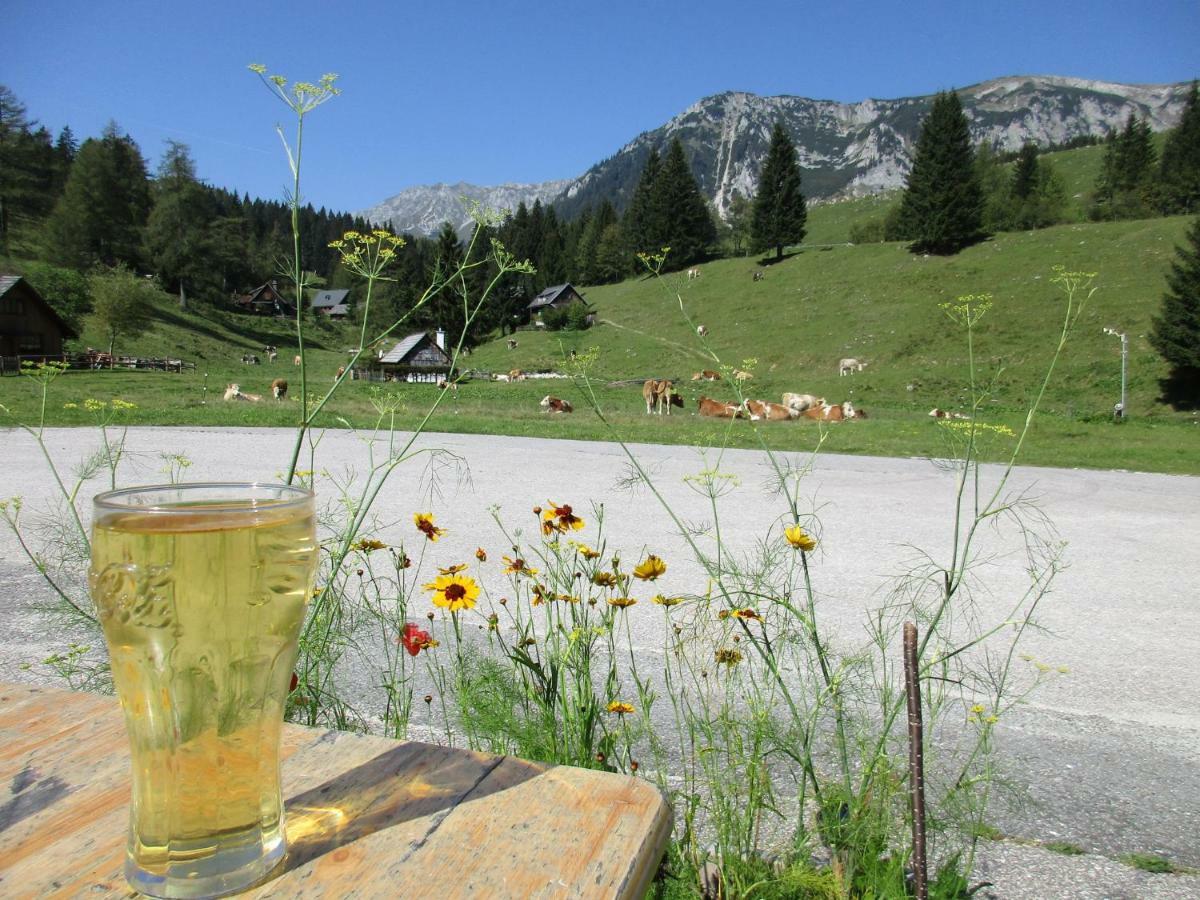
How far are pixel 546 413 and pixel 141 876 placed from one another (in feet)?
70.7

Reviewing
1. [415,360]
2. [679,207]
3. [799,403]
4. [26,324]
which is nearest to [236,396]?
[799,403]

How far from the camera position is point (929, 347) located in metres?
39.7

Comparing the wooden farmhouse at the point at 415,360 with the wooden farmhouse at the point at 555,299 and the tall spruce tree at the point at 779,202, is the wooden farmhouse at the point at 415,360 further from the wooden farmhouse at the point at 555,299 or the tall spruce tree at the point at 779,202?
the tall spruce tree at the point at 779,202

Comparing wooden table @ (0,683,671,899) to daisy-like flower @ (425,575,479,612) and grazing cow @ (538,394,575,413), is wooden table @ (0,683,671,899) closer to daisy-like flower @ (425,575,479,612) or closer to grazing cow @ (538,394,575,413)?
daisy-like flower @ (425,575,479,612)

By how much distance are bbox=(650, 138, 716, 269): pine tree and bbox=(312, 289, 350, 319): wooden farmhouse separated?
46763 millimetres

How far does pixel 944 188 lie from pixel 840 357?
967 inches

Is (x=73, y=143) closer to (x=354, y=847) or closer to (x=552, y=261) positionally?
(x=552, y=261)

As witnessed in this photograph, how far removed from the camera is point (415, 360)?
5881 cm

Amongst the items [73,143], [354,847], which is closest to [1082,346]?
[354,847]

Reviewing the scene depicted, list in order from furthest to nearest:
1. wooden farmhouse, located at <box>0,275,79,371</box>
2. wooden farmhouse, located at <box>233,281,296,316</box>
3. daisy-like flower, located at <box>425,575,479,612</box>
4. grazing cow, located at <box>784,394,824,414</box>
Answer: wooden farmhouse, located at <box>233,281,296,316</box>, wooden farmhouse, located at <box>0,275,79,371</box>, grazing cow, located at <box>784,394,824,414</box>, daisy-like flower, located at <box>425,575,479,612</box>

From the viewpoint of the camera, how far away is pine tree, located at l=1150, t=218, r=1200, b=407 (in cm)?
2686

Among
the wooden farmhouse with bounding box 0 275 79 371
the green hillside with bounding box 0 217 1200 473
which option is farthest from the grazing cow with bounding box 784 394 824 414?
the wooden farmhouse with bounding box 0 275 79 371

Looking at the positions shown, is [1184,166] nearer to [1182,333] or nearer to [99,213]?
[1182,333]

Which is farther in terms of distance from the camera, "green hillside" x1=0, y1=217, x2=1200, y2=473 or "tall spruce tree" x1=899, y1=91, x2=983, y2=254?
"tall spruce tree" x1=899, y1=91, x2=983, y2=254
